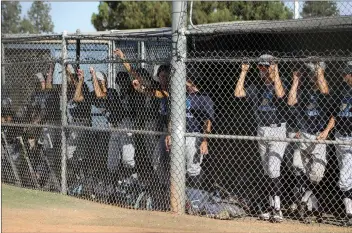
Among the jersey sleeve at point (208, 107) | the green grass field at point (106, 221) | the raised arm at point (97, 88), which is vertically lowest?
the green grass field at point (106, 221)

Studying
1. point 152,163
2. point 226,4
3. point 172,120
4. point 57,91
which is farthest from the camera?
point 226,4

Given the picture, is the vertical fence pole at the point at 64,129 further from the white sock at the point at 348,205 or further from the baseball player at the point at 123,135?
the white sock at the point at 348,205

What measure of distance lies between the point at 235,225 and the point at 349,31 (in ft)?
8.88

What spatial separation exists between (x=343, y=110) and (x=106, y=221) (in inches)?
121

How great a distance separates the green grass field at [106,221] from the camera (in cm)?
718

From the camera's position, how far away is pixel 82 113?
955 cm

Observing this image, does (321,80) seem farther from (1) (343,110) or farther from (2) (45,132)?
(2) (45,132)

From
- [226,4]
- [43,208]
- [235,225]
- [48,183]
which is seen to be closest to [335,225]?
[235,225]

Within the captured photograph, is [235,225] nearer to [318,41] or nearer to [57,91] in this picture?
[318,41]

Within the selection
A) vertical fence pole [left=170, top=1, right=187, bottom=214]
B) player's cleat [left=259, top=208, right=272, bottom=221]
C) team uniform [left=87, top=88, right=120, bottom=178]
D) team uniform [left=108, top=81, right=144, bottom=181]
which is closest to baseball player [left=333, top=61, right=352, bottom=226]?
player's cleat [left=259, top=208, right=272, bottom=221]

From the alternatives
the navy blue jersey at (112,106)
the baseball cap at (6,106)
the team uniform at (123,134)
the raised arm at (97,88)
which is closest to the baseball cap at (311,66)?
the team uniform at (123,134)

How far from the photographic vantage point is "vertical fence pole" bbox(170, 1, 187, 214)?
8.02m

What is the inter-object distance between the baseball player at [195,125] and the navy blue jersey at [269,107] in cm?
68

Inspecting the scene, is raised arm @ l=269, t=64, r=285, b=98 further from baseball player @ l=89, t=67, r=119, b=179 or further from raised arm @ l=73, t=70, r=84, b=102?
raised arm @ l=73, t=70, r=84, b=102
